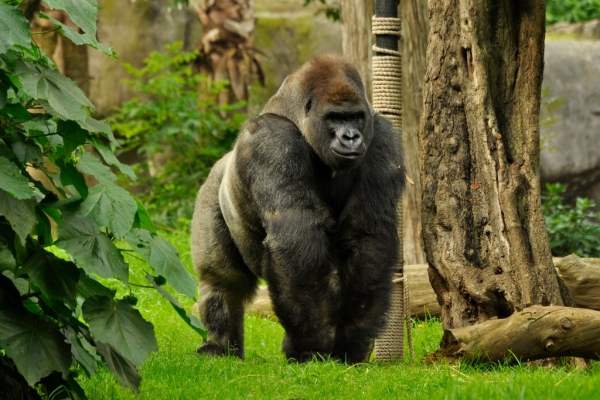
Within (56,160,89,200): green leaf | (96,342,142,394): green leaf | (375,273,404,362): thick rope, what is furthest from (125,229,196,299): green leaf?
(375,273,404,362): thick rope

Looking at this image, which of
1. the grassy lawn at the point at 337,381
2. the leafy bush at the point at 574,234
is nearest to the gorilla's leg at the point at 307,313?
the grassy lawn at the point at 337,381

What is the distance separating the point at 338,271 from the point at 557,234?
480 centimetres

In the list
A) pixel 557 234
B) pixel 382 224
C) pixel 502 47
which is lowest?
pixel 557 234

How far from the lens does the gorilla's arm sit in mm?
4164

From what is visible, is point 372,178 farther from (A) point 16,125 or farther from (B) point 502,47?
(A) point 16,125

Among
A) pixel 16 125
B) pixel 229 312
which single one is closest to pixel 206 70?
pixel 229 312

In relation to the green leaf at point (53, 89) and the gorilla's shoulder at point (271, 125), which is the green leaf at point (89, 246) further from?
the gorilla's shoulder at point (271, 125)

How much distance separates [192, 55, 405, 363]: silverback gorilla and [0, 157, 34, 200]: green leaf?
1766mm

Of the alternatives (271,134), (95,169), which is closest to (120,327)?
(95,169)

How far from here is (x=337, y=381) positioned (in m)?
3.63

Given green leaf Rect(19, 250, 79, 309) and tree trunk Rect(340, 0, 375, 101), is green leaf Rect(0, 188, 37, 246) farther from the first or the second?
tree trunk Rect(340, 0, 375, 101)

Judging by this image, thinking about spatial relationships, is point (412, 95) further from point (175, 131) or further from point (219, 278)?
point (175, 131)

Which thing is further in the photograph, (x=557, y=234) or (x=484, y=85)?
(x=557, y=234)

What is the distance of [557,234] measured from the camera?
8.59m
